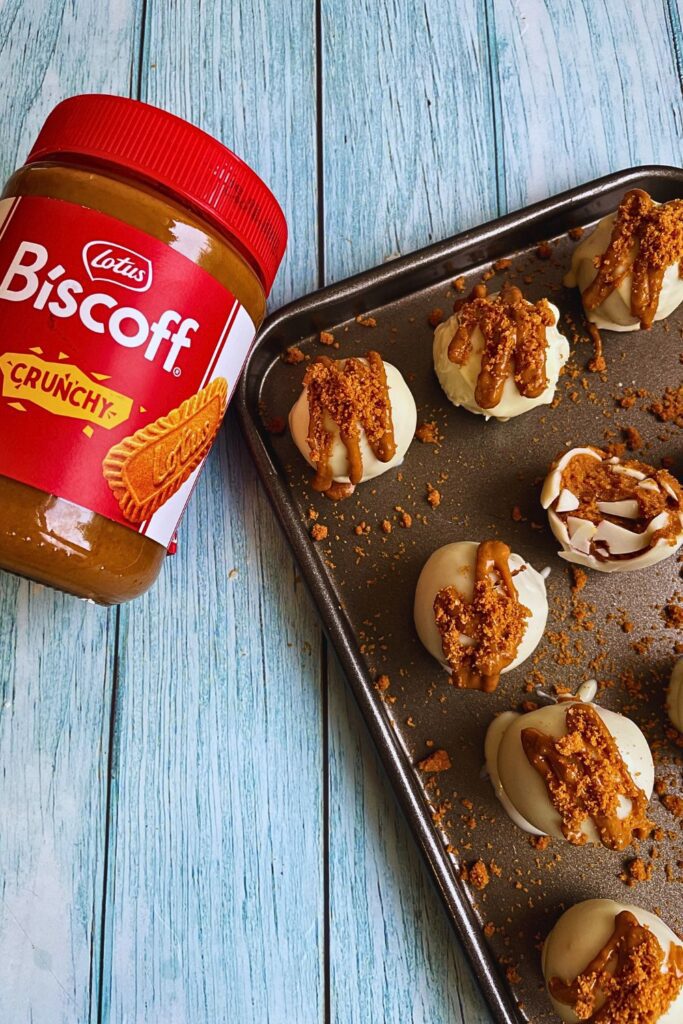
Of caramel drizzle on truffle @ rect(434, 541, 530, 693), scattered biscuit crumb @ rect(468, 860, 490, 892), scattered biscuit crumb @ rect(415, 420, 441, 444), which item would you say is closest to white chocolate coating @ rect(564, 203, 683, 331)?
scattered biscuit crumb @ rect(415, 420, 441, 444)

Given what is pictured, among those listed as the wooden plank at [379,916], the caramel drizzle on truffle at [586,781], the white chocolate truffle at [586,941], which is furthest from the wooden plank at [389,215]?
the caramel drizzle on truffle at [586,781]

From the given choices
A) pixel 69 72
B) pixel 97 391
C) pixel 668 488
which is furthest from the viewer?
pixel 69 72

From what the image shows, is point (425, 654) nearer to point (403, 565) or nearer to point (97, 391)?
point (403, 565)

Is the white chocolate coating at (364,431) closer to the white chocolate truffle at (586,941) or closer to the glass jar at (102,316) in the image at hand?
the glass jar at (102,316)

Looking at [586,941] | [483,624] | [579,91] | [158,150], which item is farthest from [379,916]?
[579,91]

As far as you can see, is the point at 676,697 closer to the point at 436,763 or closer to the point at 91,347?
the point at 436,763

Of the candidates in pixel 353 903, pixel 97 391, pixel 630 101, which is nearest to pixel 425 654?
pixel 353 903
